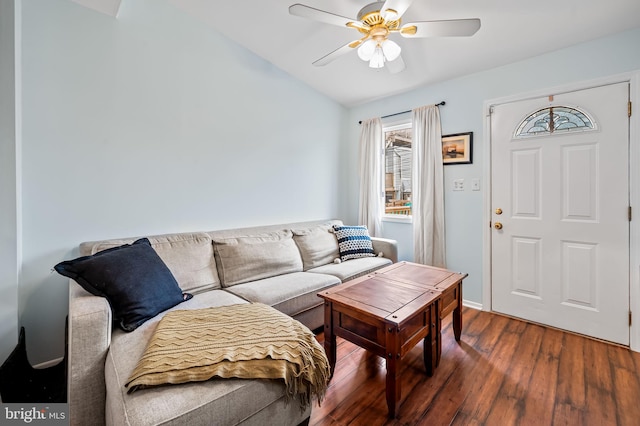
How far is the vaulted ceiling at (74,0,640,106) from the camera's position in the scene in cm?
195

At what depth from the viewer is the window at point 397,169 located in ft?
11.4

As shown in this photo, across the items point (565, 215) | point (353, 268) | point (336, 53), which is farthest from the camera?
point (353, 268)

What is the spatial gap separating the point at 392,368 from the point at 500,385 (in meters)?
0.82

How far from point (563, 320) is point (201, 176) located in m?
3.51

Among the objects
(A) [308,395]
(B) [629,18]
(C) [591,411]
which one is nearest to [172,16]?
(A) [308,395]

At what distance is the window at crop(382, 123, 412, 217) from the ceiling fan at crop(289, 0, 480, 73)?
1.55 m

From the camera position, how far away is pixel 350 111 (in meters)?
4.00

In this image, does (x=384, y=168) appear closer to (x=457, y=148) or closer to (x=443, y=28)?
(x=457, y=148)

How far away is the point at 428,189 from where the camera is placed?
3.08 m

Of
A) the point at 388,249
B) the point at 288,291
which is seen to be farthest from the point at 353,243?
the point at 288,291

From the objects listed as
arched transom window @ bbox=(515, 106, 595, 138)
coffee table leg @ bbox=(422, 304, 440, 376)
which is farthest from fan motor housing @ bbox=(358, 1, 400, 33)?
coffee table leg @ bbox=(422, 304, 440, 376)

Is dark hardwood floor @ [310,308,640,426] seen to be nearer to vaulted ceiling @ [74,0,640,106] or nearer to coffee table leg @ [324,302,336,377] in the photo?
coffee table leg @ [324,302,336,377]

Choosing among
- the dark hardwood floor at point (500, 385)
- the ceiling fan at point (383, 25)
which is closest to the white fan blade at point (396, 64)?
the ceiling fan at point (383, 25)

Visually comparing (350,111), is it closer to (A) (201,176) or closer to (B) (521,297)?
(A) (201,176)
